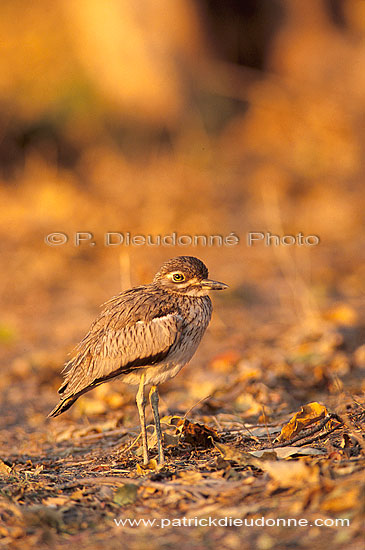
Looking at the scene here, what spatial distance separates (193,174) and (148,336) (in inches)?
313

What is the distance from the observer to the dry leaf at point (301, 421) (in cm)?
432

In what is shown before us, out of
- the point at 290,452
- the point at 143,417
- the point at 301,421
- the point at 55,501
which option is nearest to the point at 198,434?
the point at 143,417

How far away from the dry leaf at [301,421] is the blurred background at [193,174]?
3.96 ft

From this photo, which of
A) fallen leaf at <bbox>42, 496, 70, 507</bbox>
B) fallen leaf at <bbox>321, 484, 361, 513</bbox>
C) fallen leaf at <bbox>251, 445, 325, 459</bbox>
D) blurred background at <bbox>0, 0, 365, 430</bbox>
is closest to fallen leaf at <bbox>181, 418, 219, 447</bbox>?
fallen leaf at <bbox>251, 445, 325, 459</bbox>

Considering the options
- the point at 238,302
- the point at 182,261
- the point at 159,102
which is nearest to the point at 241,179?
the point at 159,102

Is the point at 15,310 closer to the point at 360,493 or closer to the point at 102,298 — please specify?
the point at 102,298

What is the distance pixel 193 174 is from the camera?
39.4 feet

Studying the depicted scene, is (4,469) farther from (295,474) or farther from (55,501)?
(295,474)

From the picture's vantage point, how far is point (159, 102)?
13.1m

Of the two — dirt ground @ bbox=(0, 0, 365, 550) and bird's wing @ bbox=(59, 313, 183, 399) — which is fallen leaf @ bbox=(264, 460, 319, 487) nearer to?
dirt ground @ bbox=(0, 0, 365, 550)

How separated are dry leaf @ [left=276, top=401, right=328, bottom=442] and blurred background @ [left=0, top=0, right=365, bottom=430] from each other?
1207 mm

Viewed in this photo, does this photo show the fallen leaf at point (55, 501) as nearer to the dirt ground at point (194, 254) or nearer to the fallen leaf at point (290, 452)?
the dirt ground at point (194, 254)

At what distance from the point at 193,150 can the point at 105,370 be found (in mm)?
8814

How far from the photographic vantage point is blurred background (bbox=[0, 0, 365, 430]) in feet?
23.6
